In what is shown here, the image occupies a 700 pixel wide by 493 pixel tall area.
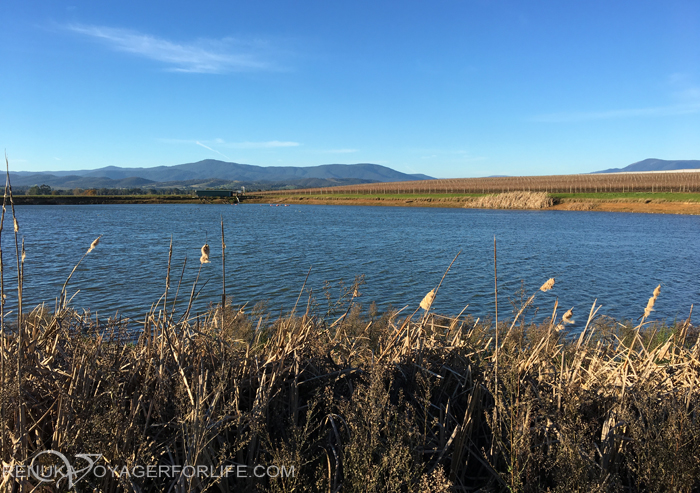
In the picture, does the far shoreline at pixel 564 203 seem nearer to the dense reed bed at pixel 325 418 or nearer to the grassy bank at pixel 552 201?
the grassy bank at pixel 552 201

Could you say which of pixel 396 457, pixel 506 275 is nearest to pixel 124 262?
pixel 506 275

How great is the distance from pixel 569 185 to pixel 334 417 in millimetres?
107423

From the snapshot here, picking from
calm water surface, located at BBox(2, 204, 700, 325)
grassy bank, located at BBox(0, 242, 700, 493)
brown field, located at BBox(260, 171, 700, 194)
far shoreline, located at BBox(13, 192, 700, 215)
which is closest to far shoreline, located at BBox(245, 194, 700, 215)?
far shoreline, located at BBox(13, 192, 700, 215)

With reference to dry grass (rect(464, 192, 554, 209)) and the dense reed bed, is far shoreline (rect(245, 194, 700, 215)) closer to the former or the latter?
dry grass (rect(464, 192, 554, 209))

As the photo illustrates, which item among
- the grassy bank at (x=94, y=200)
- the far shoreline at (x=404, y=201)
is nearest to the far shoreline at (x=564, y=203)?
the far shoreline at (x=404, y=201)

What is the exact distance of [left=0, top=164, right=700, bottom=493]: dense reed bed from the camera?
242 cm

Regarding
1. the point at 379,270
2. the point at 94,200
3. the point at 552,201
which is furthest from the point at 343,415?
the point at 94,200

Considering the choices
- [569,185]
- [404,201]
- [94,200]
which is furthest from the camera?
[94,200]

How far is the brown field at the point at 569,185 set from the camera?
278 ft

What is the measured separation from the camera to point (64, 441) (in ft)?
7.92

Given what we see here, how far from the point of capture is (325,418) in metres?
3.00

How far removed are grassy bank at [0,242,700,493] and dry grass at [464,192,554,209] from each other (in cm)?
8703

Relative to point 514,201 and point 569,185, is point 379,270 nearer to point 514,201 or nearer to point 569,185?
point 514,201

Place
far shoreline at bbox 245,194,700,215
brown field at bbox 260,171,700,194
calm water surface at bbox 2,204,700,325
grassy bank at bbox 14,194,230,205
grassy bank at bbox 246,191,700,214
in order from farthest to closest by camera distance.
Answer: grassy bank at bbox 14,194,230,205, brown field at bbox 260,171,700,194, grassy bank at bbox 246,191,700,214, far shoreline at bbox 245,194,700,215, calm water surface at bbox 2,204,700,325
